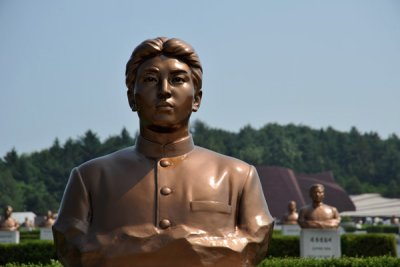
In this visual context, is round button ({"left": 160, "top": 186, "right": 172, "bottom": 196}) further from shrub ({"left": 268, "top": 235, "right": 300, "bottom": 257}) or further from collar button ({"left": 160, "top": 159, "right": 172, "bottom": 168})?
shrub ({"left": 268, "top": 235, "right": 300, "bottom": 257})

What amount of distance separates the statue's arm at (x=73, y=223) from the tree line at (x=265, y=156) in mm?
63780

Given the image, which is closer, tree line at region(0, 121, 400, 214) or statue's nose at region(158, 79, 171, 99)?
statue's nose at region(158, 79, 171, 99)

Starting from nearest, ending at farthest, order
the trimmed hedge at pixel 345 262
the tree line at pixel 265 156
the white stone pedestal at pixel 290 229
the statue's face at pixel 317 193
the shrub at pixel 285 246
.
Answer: the trimmed hedge at pixel 345 262 → the statue's face at pixel 317 193 → the shrub at pixel 285 246 → the white stone pedestal at pixel 290 229 → the tree line at pixel 265 156

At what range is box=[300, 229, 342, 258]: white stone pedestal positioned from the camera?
1527 cm

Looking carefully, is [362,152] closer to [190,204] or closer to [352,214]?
[352,214]

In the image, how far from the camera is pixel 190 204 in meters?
3.61

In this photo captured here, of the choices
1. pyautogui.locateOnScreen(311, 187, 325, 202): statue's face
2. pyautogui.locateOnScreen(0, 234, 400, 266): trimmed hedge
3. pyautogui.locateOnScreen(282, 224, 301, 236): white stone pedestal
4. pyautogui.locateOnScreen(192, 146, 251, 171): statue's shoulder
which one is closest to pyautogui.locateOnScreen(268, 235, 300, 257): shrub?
pyautogui.locateOnScreen(0, 234, 400, 266): trimmed hedge

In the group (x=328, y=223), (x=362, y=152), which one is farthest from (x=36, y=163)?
(x=328, y=223)

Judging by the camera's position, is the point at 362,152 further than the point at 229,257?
Yes

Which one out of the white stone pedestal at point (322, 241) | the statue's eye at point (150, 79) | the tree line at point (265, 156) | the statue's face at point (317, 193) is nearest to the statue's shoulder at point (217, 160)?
the statue's eye at point (150, 79)

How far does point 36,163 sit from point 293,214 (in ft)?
189

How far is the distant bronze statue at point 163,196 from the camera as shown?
11.5ft

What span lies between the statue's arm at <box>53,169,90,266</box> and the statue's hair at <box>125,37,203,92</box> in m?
0.55

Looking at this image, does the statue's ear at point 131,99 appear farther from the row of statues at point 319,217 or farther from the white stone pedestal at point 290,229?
the white stone pedestal at point 290,229
